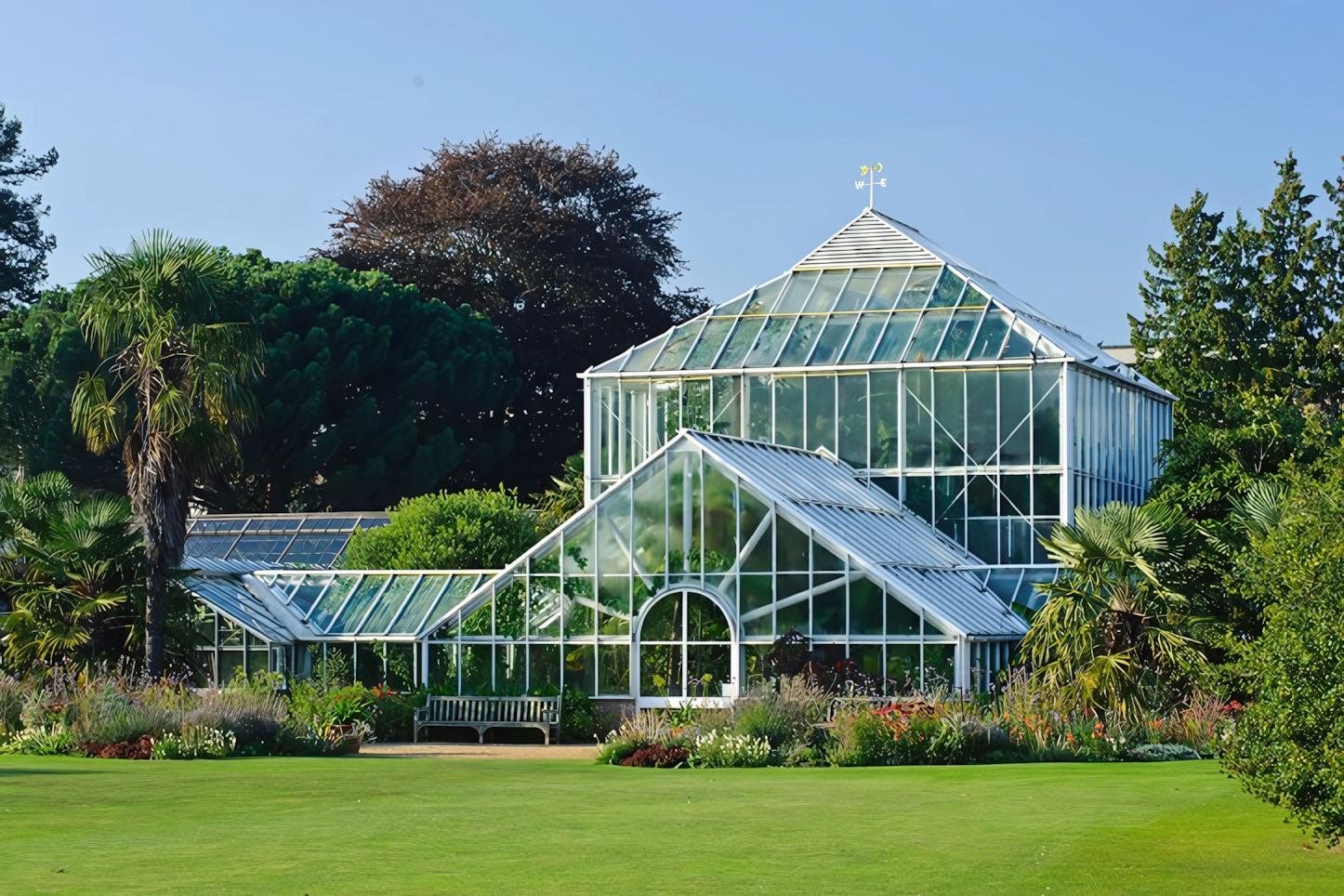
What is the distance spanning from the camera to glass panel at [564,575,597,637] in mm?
29062

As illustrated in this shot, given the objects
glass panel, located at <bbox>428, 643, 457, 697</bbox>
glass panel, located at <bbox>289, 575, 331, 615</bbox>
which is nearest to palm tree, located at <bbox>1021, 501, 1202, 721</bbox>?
glass panel, located at <bbox>428, 643, 457, 697</bbox>

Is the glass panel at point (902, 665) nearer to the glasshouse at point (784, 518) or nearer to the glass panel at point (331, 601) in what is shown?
the glasshouse at point (784, 518)

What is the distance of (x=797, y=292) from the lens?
121 feet

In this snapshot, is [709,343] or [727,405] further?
[709,343]

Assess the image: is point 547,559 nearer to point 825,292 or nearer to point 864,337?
point 864,337

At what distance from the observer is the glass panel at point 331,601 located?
31.5 meters

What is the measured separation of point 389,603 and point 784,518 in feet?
23.9

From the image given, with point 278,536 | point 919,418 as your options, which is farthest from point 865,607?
point 278,536

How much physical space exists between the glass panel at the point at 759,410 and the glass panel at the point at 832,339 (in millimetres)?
988

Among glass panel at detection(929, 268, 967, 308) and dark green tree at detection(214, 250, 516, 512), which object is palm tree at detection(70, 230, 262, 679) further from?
dark green tree at detection(214, 250, 516, 512)

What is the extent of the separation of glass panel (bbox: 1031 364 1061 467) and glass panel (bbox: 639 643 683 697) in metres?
8.43

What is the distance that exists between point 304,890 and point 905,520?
22.2 meters

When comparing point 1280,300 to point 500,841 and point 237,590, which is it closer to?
point 237,590

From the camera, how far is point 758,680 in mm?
27484
